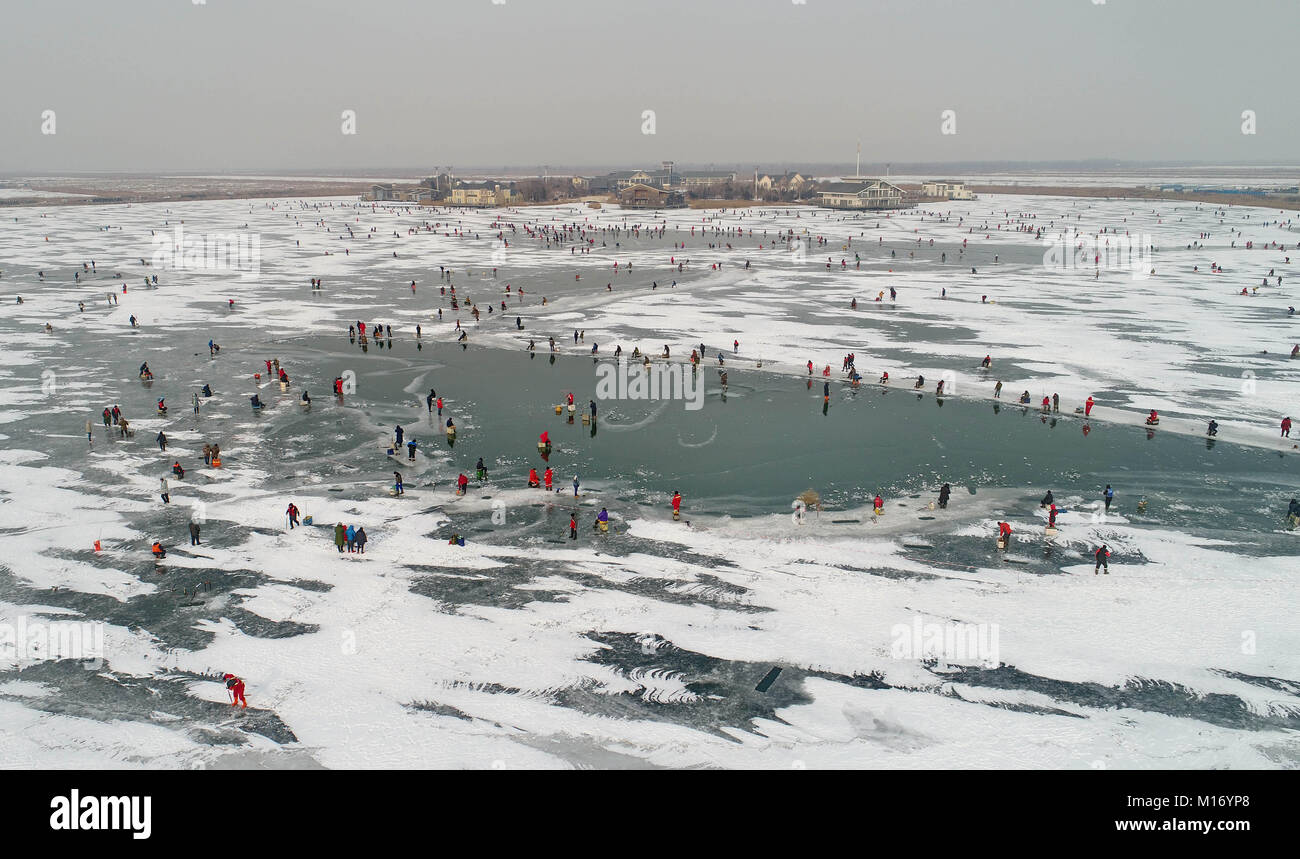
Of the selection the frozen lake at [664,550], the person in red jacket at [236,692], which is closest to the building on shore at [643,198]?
the frozen lake at [664,550]

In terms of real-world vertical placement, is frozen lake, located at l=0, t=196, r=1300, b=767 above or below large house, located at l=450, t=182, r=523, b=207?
below

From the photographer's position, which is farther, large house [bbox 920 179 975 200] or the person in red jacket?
large house [bbox 920 179 975 200]

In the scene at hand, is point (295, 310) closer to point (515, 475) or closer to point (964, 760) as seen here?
point (515, 475)

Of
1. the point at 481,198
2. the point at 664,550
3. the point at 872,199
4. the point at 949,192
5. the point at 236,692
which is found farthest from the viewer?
the point at 949,192

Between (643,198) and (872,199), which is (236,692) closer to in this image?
(643,198)

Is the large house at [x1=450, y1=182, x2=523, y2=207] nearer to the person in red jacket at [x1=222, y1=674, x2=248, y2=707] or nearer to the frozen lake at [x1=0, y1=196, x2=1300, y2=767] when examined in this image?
the frozen lake at [x1=0, y1=196, x2=1300, y2=767]

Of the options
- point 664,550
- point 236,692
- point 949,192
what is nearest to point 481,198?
point 949,192

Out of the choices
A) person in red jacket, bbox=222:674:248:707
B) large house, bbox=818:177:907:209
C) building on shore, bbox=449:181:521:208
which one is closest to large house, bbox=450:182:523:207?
building on shore, bbox=449:181:521:208

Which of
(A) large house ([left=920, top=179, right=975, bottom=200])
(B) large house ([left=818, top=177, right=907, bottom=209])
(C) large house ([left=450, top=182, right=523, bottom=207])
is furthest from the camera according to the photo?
(A) large house ([left=920, top=179, right=975, bottom=200])
